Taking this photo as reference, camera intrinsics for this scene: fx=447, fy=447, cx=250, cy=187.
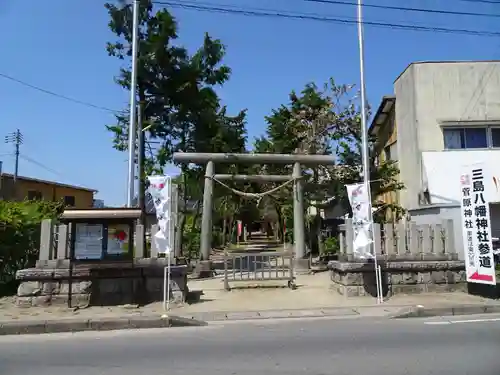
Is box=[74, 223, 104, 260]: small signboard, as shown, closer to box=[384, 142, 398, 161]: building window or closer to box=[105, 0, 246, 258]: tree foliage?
box=[105, 0, 246, 258]: tree foliage

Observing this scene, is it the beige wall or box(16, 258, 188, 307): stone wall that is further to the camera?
the beige wall

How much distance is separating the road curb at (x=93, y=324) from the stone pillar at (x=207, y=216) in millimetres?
7608

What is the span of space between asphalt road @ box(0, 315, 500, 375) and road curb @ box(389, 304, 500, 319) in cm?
60

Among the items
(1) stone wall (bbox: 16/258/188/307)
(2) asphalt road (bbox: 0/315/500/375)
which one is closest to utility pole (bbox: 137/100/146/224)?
(1) stone wall (bbox: 16/258/188/307)

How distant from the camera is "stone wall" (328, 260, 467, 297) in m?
11.8

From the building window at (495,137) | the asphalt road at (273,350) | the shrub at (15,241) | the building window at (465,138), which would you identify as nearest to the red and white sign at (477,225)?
the asphalt road at (273,350)

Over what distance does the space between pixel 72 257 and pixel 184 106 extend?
11266 millimetres

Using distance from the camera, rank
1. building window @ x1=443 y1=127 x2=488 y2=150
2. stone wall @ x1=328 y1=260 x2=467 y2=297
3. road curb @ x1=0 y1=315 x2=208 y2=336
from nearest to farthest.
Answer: road curb @ x1=0 y1=315 x2=208 y2=336, stone wall @ x1=328 y1=260 x2=467 y2=297, building window @ x1=443 y1=127 x2=488 y2=150

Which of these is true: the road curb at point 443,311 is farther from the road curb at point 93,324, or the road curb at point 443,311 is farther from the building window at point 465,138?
the building window at point 465,138

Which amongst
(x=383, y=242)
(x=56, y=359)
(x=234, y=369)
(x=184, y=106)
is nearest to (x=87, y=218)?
(x=56, y=359)

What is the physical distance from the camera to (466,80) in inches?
826

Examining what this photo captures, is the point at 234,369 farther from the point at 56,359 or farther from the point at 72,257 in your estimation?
the point at 72,257

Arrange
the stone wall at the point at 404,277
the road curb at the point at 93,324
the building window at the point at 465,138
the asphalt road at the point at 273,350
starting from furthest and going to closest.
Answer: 1. the building window at the point at 465,138
2. the stone wall at the point at 404,277
3. the road curb at the point at 93,324
4. the asphalt road at the point at 273,350

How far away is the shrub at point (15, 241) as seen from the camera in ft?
38.4
